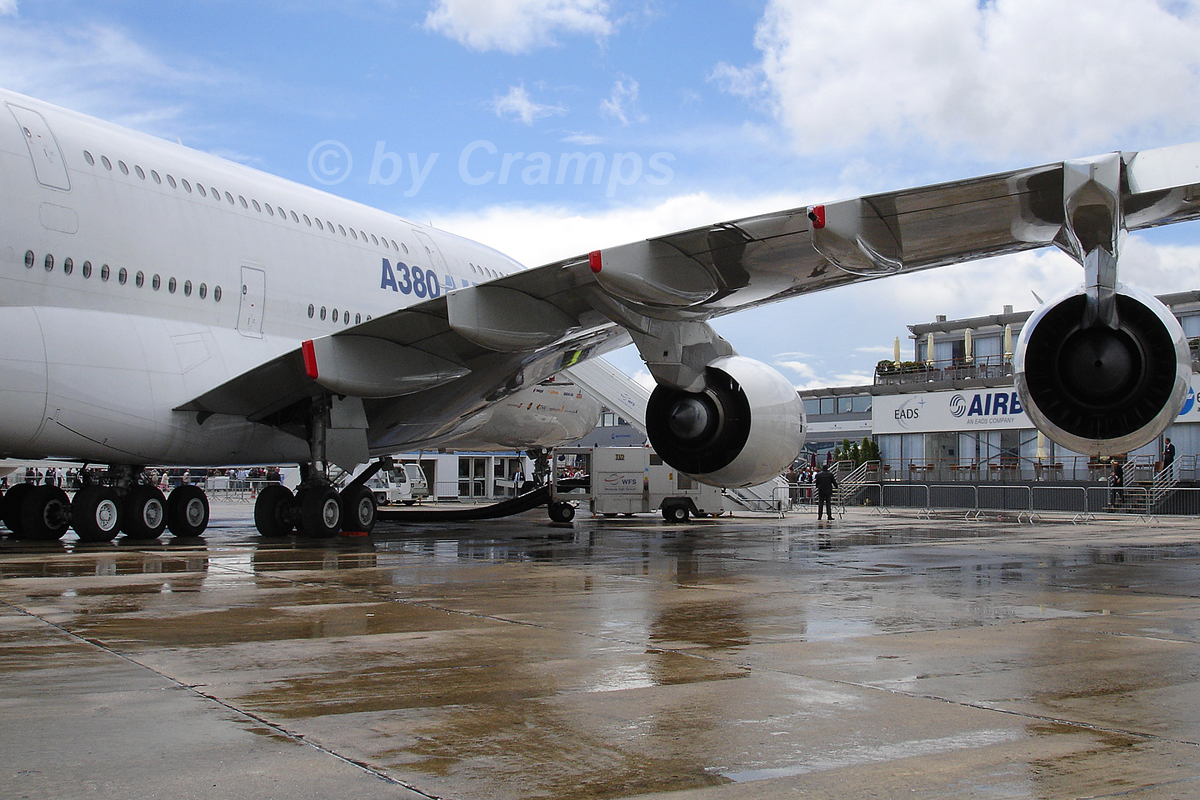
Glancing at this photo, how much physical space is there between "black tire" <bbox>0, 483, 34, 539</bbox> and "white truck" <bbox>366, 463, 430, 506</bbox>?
73.7ft

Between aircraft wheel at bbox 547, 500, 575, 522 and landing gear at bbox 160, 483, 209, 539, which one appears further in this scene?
aircraft wheel at bbox 547, 500, 575, 522

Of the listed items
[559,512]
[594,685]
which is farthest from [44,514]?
[594,685]

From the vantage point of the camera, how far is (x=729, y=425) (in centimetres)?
1227

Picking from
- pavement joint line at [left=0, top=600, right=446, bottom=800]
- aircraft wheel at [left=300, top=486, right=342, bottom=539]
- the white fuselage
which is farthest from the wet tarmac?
aircraft wheel at [left=300, top=486, right=342, bottom=539]

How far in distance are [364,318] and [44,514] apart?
17.5 ft

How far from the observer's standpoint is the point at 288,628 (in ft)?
19.4

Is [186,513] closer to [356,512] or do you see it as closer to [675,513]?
[356,512]

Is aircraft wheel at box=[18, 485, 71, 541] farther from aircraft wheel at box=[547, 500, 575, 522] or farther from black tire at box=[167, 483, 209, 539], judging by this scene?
aircraft wheel at box=[547, 500, 575, 522]

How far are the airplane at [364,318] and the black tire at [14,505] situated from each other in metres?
0.06

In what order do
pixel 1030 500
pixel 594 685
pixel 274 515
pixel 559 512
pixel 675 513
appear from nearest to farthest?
pixel 594 685 < pixel 274 515 < pixel 559 512 < pixel 675 513 < pixel 1030 500

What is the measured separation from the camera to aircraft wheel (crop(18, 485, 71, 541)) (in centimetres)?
1482

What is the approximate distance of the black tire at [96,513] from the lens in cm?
1331

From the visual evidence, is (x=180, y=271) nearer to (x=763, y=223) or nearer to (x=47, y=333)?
(x=47, y=333)

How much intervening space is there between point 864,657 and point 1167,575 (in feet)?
20.1
